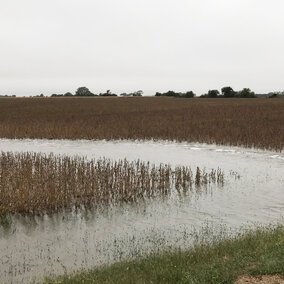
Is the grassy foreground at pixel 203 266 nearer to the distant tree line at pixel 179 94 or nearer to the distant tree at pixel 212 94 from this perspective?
the distant tree at pixel 212 94

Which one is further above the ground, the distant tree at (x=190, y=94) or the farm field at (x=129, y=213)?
the distant tree at (x=190, y=94)

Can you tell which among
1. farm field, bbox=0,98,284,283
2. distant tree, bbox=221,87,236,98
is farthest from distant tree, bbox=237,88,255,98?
farm field, bbox=0,98,284,283

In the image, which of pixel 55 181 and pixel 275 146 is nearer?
pixel 55 181

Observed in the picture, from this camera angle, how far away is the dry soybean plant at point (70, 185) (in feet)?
42.4

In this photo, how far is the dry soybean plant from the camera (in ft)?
42.4

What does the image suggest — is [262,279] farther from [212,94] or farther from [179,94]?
[179,94]

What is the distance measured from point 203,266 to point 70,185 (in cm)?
741

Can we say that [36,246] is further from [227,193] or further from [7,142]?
[7,142]

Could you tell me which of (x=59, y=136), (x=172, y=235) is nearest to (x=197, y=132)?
(x=59, y=136)

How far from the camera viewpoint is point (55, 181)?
14422 mm

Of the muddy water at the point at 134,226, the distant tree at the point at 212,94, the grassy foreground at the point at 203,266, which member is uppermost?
the distant tree at the point at 212,94

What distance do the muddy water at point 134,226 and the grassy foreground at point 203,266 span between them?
3.66 ft

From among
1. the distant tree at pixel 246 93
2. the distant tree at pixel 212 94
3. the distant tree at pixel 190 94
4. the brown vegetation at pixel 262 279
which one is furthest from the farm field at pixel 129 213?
the distant tree at pixel 190 94

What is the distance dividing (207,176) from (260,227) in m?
6.55
